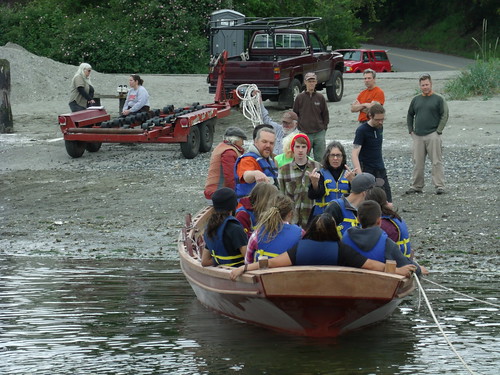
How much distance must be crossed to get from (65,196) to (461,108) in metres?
10.8

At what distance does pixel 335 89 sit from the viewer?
86.9ft

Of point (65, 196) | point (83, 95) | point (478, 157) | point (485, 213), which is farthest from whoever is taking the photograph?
point (83, 95)

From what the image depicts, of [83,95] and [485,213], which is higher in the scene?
[83,95]

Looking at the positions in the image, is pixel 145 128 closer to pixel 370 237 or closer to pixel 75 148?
pixel 75 148

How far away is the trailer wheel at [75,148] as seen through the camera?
63.4 feet

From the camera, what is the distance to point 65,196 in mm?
15719

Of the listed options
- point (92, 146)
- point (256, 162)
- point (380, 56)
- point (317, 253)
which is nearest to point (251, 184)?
point (256, 162)

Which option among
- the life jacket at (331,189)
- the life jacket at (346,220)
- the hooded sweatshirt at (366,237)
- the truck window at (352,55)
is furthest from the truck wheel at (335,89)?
the hooded sweatshirt at (366,237)

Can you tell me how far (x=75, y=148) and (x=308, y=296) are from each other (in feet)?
40.2

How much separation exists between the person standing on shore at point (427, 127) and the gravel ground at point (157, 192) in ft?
1.07

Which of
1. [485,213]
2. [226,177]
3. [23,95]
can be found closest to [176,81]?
[23,95]

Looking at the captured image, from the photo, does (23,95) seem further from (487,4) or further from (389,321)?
(487,4)

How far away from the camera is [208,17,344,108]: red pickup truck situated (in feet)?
77.8

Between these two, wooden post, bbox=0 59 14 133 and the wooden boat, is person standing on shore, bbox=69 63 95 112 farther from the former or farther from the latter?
the wooden boat
